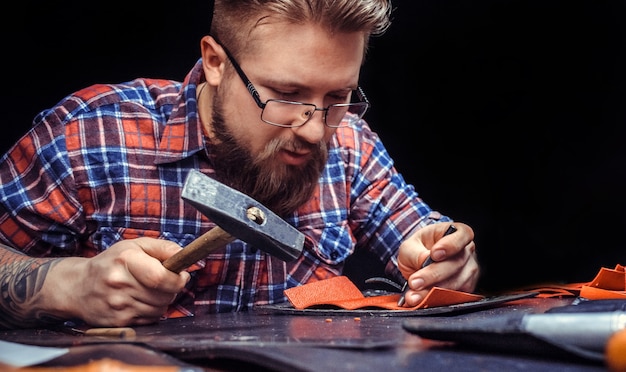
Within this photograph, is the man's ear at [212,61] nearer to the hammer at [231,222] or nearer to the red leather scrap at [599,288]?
the hammer at [231,222]

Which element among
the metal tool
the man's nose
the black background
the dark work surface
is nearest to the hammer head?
the dark work surface

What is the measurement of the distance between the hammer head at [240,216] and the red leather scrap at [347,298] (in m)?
0.37

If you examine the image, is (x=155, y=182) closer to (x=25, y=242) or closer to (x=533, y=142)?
(x=25, y=242)

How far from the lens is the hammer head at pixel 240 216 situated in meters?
1.44

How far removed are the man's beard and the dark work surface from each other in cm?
77

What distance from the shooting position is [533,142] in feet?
11.0

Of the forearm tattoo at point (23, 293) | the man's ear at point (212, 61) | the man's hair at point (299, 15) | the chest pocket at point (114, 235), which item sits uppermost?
the man's hair at point (299, 15)

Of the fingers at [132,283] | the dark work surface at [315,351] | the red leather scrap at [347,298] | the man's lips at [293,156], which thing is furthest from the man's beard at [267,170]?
the dark work surface at [315,351]

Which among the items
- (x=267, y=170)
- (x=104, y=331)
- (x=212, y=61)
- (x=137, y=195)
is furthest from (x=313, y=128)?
(x=104, y=331)

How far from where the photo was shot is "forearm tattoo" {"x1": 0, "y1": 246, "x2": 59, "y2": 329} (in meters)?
1.85

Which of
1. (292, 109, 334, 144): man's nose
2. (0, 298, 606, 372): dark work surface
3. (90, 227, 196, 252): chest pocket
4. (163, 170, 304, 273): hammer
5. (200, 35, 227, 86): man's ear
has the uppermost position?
(200, 35, 227, 86): man's ear

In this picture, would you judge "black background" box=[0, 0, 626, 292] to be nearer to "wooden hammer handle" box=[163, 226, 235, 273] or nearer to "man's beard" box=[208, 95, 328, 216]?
"man's beard" box=[208, 95, 328, 216]

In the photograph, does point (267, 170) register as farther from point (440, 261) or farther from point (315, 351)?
point (315, 351)

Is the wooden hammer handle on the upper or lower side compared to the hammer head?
lower
